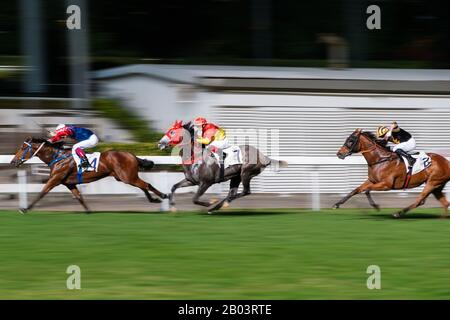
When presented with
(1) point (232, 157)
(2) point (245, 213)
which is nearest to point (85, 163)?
(1) point (232, 157)

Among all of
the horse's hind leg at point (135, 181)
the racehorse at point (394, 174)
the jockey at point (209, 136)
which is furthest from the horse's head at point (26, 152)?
the racehorse at point (394, 174)

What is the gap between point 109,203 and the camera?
1484 centimetres

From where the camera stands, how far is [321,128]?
17156mm

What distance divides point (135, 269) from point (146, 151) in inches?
329

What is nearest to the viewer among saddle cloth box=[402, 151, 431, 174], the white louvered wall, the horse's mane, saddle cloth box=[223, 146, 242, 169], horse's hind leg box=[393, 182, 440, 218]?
horse's hind leg box=[393, 182, 440, 218]

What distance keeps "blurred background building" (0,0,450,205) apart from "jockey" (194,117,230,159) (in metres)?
2.34

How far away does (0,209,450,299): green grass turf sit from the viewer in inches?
294

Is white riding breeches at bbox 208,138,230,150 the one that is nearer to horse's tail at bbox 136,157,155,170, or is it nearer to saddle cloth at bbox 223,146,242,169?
saddle cloth at bbox 223,146,242,169

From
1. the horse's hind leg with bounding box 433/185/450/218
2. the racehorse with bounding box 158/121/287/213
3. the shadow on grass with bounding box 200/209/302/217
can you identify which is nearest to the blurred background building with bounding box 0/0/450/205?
the shadow on grass with bounding box 200/209/302/217

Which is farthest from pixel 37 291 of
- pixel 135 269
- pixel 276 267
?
pixel 276 267

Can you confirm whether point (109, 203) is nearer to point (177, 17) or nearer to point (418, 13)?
point (177, 17)

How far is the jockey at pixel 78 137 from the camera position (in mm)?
13203

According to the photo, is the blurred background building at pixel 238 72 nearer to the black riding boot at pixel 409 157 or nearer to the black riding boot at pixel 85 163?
the black riding boot at pixel 409 157

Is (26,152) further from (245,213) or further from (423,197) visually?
(423,197)
